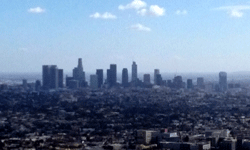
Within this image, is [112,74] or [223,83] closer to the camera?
[223,83]

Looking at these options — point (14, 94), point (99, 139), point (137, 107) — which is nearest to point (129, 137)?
point (99, 139)

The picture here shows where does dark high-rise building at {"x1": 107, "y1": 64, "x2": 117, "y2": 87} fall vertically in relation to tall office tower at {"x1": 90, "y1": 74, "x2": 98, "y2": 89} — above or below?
above

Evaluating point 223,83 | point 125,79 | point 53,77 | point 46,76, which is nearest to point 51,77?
point 53,77

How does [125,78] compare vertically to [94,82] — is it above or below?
above

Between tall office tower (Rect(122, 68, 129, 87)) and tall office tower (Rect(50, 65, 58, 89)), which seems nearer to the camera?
tall office tower (Rect(50, 65, 58, 89))

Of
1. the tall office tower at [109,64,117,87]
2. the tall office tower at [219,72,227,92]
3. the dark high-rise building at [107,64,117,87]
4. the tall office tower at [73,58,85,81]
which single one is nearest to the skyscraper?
the tall office tower at [73,58,85,81]

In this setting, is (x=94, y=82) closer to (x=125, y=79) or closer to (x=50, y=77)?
(x=125, y=79)

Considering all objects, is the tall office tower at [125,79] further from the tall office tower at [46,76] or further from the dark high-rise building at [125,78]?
the tall office tower at [46,76]

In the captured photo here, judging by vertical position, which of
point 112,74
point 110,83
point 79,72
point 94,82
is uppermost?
point 79,72

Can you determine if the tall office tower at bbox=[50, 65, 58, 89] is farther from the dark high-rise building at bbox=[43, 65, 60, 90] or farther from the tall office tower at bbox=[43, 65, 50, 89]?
the tall office tower at bbox=[43, 65, 50, 89]
